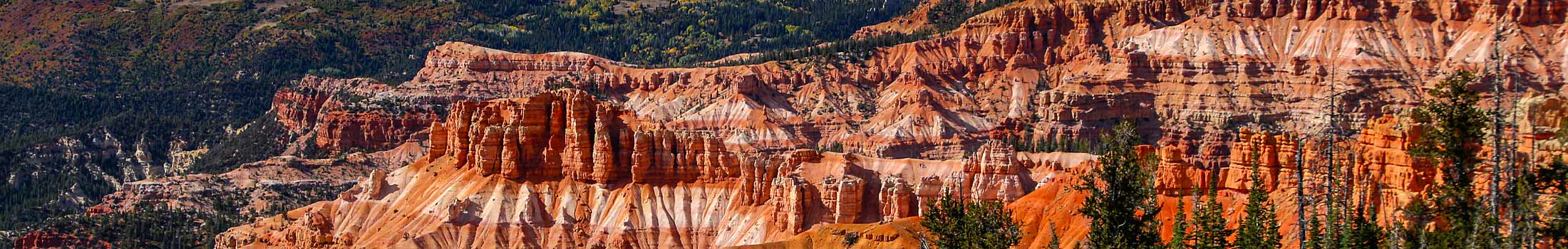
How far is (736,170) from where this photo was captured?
15500 centimetres

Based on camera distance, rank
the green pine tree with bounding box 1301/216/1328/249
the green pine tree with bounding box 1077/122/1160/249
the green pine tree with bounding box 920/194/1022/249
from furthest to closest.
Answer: the green pine tree with bounding box 920/194/1022/249 → the green pine tree with bounding box 1301/216/1328/249 → the green pine tree with bounding box 1077/122/1160/249

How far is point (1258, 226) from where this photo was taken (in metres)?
96.3

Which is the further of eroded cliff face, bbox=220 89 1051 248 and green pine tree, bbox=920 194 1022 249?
eroded cliff face, bbox=220 89 1051 248

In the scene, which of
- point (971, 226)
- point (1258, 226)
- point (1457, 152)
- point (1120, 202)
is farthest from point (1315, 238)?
point (971, 226)

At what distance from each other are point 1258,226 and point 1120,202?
8760 millimetres

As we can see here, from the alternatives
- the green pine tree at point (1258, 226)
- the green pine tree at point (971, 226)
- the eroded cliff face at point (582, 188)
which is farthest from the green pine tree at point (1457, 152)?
the eroded cliff face at point (582, 188)

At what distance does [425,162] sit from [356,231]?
14.3m

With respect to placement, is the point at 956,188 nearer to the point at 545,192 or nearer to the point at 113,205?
the point at 545,192

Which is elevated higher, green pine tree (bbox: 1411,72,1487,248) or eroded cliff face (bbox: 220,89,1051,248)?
green pine tree (bbox: 1411,72,1487,248)

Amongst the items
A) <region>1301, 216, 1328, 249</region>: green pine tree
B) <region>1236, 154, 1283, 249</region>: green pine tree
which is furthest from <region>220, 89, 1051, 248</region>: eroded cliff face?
<region>1301, 216, 1328, 249</region>: green pine tree

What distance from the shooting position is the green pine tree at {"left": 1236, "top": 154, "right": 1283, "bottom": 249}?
94625mm

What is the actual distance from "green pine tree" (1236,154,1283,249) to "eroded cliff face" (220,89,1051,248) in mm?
45120

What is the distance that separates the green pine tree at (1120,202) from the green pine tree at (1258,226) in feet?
17.8

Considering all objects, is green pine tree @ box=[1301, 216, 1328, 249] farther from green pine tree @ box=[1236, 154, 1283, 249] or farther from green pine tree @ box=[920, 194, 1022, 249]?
green pine tree @ box=[920, 194, 1022, 249]
